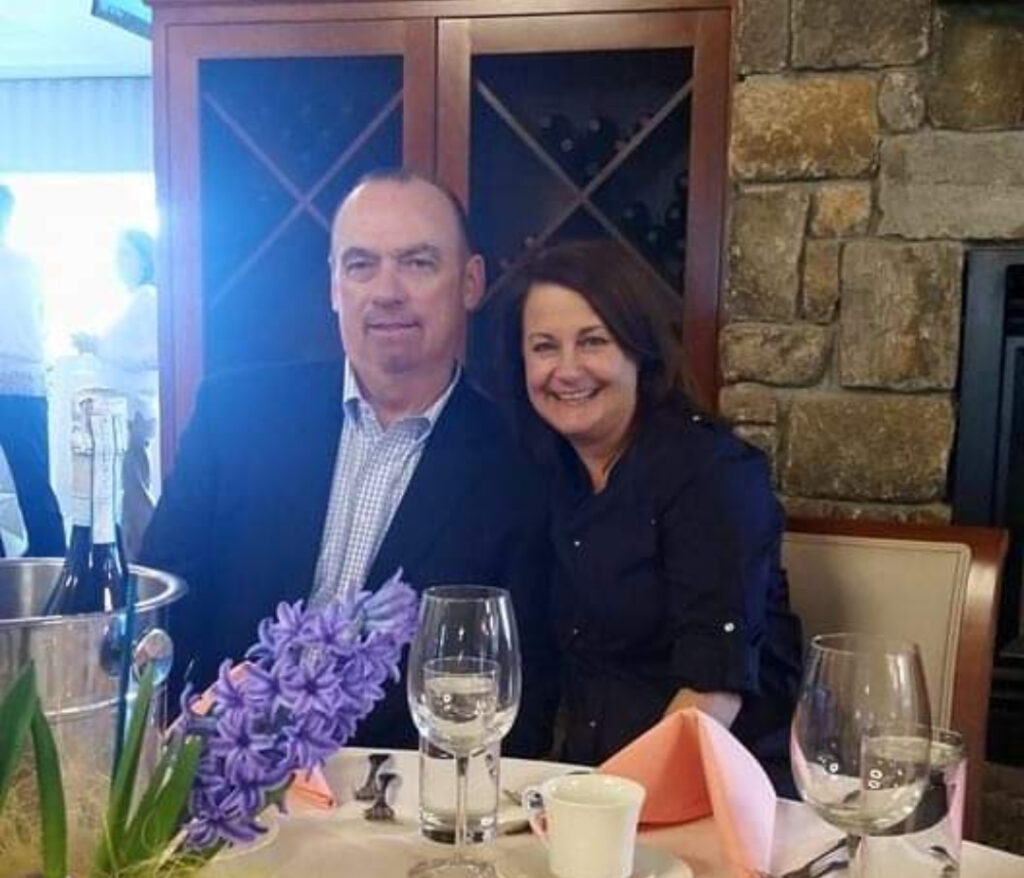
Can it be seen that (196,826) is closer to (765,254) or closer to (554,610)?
(554,610)

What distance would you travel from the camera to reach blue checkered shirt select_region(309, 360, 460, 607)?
1620mm

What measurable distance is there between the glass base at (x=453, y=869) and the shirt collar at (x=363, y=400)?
831mm

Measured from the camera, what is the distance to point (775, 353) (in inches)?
83.4

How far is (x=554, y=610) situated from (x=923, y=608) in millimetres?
468

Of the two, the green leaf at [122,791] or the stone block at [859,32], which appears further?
the stone block at [859,32]

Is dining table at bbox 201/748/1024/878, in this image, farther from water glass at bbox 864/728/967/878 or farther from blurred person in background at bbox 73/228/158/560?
blurred person in background at bbox 73/228/158/560

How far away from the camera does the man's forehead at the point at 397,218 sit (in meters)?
1.72

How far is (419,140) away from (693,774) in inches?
66.4

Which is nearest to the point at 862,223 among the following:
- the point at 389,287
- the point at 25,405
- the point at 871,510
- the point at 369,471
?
the point at 871,510

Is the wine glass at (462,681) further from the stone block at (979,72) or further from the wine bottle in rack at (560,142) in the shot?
the wine bottle in rack at (560,142)

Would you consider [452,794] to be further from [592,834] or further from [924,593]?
[924,593]

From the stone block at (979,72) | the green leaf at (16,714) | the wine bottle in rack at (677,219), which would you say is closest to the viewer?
the green leaf at (16,714)

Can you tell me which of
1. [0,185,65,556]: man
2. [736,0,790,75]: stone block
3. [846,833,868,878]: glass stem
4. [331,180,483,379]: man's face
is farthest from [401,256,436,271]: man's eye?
[0,185,65,556]: man

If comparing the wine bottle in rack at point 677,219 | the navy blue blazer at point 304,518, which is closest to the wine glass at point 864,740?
the navy blue blazer at point 304,518
